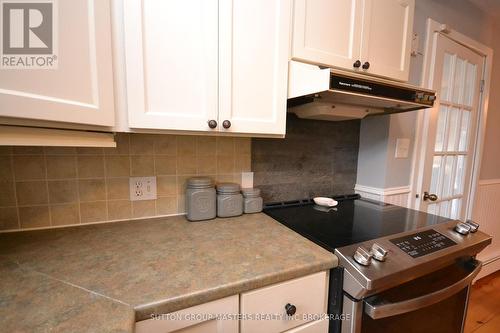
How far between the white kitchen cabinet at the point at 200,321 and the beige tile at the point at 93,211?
0.65 metres

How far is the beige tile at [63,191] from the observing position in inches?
35.9

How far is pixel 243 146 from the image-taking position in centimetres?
124

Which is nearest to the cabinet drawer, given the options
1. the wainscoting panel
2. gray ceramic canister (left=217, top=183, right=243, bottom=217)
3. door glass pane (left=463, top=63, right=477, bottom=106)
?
gray ceramic canister (left=217, top=183, right=243, bottom=217)

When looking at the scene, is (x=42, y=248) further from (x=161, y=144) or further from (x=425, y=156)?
(x=425, y=156)

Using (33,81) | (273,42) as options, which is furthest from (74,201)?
(273,42)

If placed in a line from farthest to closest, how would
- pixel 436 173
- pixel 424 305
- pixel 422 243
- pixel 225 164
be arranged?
1. pixel 436 173
2. pixel 225 164
3. pixel 422 243
4. pixel 424 305

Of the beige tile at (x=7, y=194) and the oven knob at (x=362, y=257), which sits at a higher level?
the beige tile at (x=7, y=194)

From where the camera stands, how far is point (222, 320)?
62cm

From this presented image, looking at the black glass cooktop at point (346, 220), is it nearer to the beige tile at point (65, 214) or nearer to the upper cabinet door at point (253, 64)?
the upper cabinet door at point (253, 64)

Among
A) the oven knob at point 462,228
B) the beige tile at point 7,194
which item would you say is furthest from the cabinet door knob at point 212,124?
the oven knob at point 462,228

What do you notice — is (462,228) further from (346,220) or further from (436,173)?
(436,173)

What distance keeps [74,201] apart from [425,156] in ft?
6.97

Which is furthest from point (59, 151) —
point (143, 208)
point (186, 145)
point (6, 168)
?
point (186, 145)

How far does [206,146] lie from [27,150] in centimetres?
70
